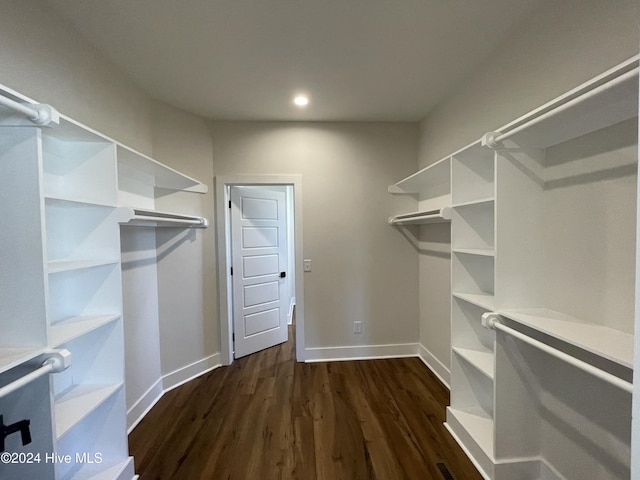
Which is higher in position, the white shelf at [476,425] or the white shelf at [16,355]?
the white shelf at [16,355]

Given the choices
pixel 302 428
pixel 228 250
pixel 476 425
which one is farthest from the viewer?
pixel 228 250

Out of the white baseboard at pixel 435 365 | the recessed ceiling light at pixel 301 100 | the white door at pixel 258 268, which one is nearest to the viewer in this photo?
the recessed ceiling light at pixel 301 100

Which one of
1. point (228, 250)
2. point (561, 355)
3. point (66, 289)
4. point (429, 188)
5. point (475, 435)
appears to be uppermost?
point (429, 188)

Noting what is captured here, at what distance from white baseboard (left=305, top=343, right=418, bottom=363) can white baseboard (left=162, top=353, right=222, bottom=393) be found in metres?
1.00

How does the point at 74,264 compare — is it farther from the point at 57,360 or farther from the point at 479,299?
the point at 479,299

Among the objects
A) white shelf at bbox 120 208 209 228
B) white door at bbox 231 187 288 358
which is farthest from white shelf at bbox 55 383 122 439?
white door at bbox 231 187 288 358

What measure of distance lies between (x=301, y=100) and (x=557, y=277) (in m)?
2.31

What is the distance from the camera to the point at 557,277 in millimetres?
1452

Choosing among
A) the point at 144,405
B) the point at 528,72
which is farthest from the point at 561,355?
the point at 144,405

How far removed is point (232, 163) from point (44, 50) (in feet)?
5.39

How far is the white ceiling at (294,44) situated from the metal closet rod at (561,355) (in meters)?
1.69

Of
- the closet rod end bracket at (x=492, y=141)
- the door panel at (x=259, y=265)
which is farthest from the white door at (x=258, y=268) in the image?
the closet rod end bracket at (x=492, y=141)

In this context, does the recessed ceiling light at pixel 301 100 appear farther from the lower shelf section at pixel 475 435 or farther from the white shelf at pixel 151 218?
the lower shelf section at pixel 475 435

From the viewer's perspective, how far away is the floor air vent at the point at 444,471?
5.31 ft
